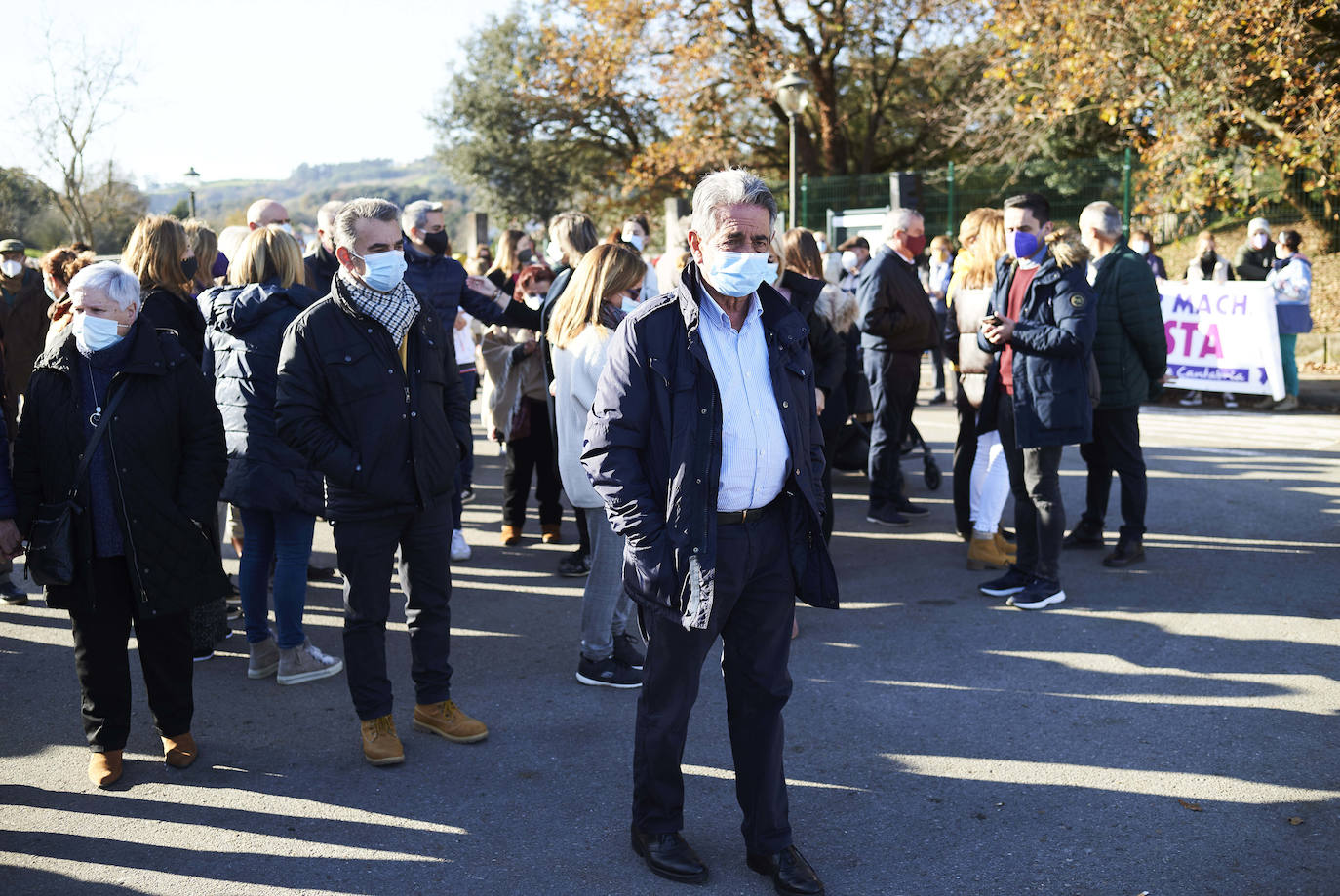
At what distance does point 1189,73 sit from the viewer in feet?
53.9

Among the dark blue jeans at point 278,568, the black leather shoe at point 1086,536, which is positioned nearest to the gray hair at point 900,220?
the black leather shoe at point 1086,536

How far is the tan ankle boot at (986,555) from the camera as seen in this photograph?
672 cm

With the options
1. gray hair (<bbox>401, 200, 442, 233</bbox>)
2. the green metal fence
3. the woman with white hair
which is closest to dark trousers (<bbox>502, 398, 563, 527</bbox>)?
gray hair (<bbox>401, 200, 442, 233</bbox>)

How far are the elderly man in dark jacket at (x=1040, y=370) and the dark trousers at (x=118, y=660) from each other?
385cm

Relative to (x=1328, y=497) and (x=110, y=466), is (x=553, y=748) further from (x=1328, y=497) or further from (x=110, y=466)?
(x=1328, y=497)

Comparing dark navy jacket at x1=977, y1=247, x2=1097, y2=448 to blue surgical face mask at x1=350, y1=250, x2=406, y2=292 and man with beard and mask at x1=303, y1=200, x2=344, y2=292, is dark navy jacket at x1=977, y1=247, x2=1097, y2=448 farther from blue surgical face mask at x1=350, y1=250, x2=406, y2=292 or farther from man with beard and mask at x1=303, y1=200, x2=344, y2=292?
man with beard and mask at x1=303, y1=200, x2=344, y2=292

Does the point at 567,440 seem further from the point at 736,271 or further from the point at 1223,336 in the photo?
the point at 1223,336

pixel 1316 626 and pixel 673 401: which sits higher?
pixel 673 401

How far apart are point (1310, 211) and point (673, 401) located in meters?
17.2

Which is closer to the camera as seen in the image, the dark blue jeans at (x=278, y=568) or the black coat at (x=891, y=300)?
the dark blue jeans at (x=278, y=568)

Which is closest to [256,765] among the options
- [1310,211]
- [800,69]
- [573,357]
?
[573,357]

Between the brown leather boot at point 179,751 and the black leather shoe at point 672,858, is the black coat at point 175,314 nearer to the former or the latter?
the brown leather boot at point 179,751

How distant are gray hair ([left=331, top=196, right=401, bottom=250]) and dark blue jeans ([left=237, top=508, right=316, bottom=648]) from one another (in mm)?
1354

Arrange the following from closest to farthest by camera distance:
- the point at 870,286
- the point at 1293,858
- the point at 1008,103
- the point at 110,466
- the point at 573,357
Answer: the point at 1293,858
the point at 110,466
the point at 573,357
the point at 870,286
the point at 1008,103
